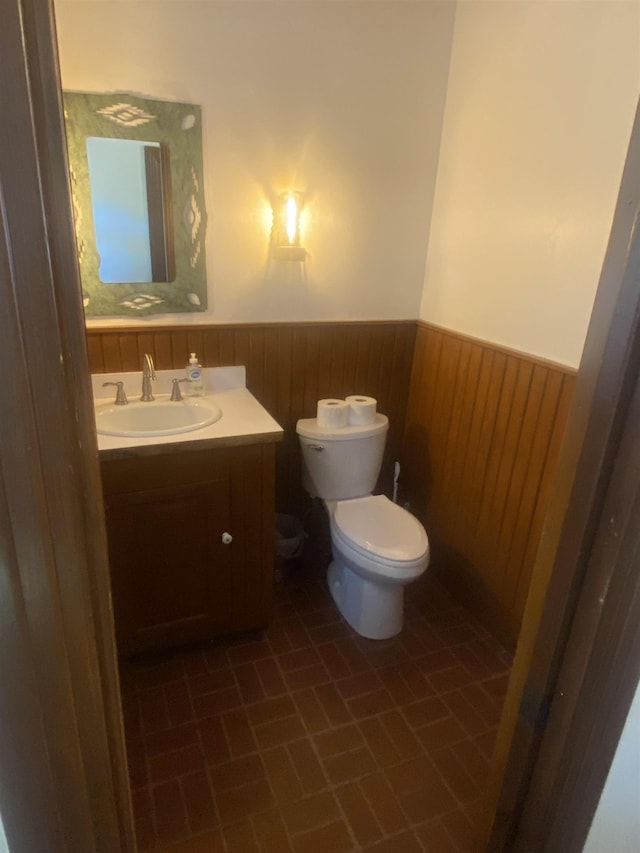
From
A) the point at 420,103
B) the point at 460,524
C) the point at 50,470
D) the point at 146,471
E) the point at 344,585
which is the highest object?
the point at 420,103

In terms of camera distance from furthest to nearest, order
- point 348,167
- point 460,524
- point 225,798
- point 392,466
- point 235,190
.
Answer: point 392,466 → point 460,524 → point 348,167 → point 235,190 → point 225,798

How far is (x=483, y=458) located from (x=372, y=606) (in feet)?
2.36

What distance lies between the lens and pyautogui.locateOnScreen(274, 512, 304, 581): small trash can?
2.36 metres

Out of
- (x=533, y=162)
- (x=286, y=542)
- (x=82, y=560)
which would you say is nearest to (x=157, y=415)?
(x=286, y=542)

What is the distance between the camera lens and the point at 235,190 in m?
1.95

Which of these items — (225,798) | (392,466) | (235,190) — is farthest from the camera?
(392,466)

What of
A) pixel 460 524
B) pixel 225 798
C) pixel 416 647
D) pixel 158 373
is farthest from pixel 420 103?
pixel 225 798

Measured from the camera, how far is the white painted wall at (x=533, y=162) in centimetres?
148

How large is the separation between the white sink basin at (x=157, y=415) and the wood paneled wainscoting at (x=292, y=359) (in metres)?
0.18

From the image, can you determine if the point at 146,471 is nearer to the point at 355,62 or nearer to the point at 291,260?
the point at 291,260

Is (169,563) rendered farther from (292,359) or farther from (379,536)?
(292,359)

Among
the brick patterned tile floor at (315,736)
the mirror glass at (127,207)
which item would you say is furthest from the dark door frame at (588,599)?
the mirror glass at (127,207)

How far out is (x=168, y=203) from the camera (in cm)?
188

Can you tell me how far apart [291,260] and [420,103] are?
809mm
